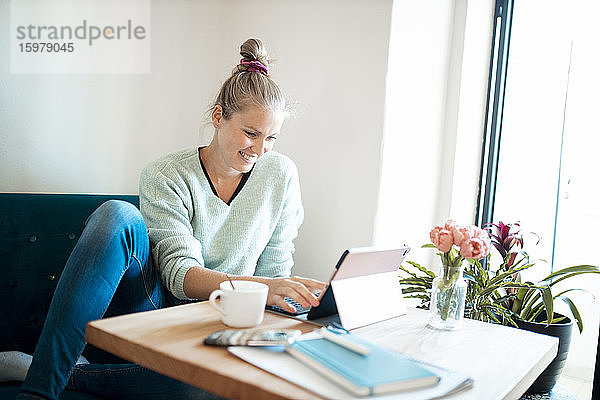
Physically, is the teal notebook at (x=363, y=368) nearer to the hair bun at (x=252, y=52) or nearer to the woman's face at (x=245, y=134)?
the woman's face at (x=245, y=134)

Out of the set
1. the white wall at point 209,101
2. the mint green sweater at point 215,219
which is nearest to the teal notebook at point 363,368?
the mint green sweater at point 215,219

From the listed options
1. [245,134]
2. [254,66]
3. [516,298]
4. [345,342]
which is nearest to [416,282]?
[516,298]

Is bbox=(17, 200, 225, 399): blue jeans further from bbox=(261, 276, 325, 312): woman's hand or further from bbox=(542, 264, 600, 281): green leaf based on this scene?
bbox=(542, 264, 600, 281): green leaf

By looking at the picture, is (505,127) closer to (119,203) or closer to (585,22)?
(585,22)

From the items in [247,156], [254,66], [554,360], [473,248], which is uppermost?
[254,66]

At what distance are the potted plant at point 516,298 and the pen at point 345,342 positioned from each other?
2.26ft

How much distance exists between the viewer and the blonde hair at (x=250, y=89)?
157 centimetres

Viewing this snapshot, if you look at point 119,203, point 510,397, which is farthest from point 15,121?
point 510,397

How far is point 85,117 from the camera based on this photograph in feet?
6.16

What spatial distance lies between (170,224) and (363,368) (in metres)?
0.82

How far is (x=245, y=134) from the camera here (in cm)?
158

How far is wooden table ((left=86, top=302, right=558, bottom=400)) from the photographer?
0.82m

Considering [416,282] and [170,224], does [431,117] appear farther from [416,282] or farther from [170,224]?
[170,224]

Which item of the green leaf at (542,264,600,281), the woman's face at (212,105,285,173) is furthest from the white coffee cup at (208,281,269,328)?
the green leaf at (542,264,600,281)
